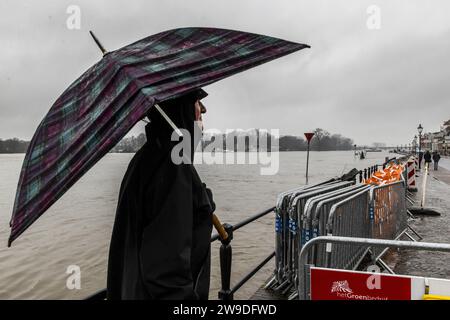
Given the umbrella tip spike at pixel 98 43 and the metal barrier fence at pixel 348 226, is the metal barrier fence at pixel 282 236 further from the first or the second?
the umbrella tip spike at pixel 98 43

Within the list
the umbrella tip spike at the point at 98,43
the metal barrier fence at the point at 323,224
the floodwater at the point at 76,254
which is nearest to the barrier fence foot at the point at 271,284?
the metal barrier fence at the point at 323,224

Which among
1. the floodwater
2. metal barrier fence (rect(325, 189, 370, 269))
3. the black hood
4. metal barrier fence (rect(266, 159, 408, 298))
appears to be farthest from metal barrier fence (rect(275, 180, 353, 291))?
the black hood

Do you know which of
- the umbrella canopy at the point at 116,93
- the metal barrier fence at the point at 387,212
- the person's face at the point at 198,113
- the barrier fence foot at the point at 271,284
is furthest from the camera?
the metal barrier fence at the point at 387,212

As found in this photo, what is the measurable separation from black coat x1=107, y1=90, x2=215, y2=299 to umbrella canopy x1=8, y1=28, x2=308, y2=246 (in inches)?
8.3

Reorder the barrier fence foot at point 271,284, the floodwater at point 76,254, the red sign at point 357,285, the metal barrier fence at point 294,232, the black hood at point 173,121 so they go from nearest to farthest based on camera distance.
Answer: the black hood at point 173,121
the red sign at point 357,285
the metal barrier fence at point 294,232
the barrier fence foot at point 271,284
the floodwater at point 76,254

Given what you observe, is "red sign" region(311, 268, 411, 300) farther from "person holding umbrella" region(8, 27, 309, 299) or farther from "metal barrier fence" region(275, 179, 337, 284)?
"metal barrier fence" region(275, 179, 337, 284)

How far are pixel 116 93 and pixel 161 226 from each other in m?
0.60

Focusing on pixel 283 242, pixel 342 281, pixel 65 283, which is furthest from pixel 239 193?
pixel 342 281

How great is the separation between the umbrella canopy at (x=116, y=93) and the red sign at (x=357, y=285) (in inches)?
62.8

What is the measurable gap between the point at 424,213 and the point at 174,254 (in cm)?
1093

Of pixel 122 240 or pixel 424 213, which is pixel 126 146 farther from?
pixel 424 213

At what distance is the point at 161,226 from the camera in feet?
5.29

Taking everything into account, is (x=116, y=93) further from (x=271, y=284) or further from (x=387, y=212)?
(x=387, y=212)

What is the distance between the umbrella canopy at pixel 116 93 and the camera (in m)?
1.54
